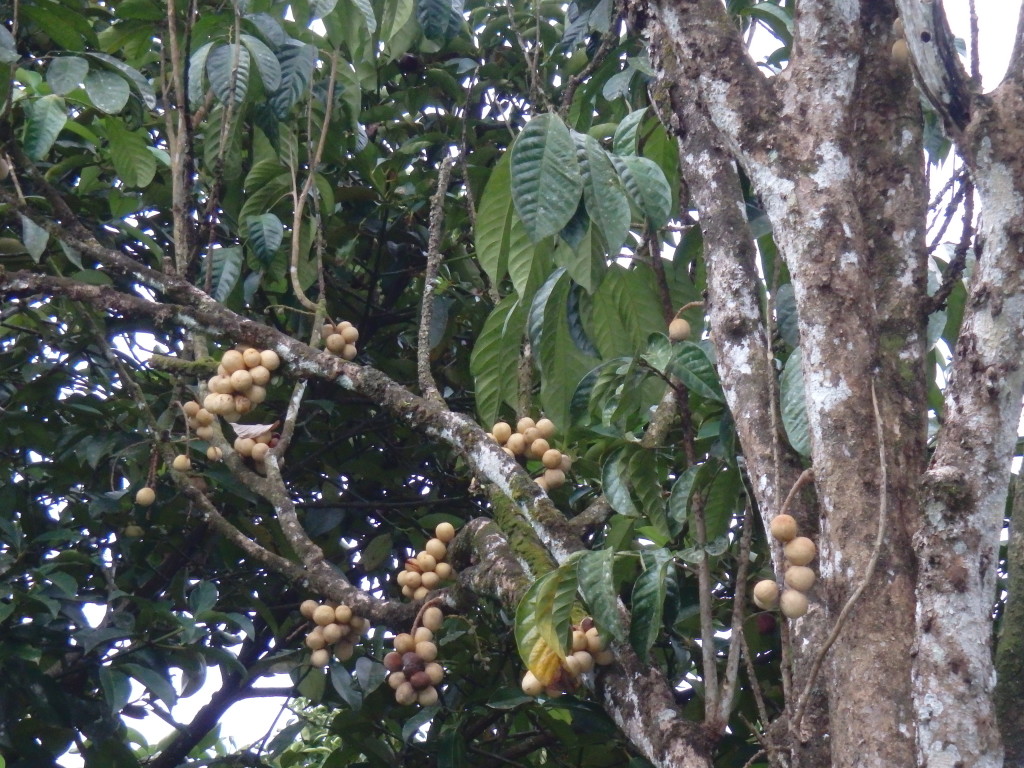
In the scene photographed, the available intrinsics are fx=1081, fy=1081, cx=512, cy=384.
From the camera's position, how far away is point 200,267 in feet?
9.32

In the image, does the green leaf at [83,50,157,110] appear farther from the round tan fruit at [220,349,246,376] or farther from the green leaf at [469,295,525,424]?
the green leaf at [469,295,525,424]

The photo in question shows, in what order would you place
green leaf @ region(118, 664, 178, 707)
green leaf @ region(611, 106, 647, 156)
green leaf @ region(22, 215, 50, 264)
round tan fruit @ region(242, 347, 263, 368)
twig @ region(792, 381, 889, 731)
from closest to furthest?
twig @ region(792, 381, 889, 731), green leaf @ region(611, 106, 647, 156), round tan fruit @ region(242, 347, 263, 368), green leaf @ region(118, 664, 178, 707), green leaf @ region(22, 215, 50, 264)

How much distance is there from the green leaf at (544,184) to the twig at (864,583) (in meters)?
0.54

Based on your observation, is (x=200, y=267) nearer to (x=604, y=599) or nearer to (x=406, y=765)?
(x=406, y=765)

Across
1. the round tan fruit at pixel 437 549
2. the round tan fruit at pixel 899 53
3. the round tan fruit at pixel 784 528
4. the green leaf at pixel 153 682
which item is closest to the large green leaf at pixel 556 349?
the round tan fruit at pixel 437 549

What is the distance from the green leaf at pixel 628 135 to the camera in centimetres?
174

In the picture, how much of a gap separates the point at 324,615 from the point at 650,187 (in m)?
1.02

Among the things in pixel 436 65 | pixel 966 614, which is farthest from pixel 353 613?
pixel 436 65

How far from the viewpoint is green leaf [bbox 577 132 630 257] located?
58.4 inches

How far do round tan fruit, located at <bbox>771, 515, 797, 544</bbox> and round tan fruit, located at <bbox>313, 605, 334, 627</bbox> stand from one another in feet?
3.62

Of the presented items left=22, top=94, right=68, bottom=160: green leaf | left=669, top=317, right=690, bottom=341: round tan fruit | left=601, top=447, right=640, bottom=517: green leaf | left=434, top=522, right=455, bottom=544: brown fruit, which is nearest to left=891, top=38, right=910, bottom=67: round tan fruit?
left=669, top=317, right=690, bottom=341: round tan fruit

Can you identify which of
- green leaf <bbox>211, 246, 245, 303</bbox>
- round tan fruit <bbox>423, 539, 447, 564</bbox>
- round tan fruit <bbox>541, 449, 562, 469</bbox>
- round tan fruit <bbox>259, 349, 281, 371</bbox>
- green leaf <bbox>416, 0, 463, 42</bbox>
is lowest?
round tan fruit <bbox>423, 539, 447, 564</bbox>

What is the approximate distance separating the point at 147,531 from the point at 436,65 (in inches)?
61.4

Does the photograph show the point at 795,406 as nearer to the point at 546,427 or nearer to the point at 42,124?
the point at 546,427
